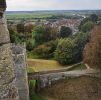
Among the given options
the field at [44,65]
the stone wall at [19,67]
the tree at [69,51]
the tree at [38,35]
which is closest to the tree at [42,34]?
the tree at [38,35]

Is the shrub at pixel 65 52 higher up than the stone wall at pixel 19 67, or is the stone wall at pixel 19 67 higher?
the stone wall at pixel 19 67

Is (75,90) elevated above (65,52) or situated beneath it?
situated beneath

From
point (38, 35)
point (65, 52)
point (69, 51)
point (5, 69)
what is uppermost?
point (5, 69)

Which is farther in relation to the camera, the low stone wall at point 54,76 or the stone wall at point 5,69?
the low stone wall at point 54,76

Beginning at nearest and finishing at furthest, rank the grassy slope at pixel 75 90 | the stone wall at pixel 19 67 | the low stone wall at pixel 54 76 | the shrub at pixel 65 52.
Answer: the stone wall at pixel 19 67, the grassy slope at pixel 75 90, the low stone wall at pixel 54 76, the shrub at pixel 65 52

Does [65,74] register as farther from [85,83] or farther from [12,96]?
[12,96]

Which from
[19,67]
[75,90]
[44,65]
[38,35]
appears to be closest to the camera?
[19,67]

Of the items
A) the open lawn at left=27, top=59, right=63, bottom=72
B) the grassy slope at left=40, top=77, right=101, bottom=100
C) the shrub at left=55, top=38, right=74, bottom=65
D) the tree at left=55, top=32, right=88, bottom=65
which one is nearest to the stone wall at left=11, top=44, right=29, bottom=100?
the grassy slope at left=40, top=77, right=101, bottom=100

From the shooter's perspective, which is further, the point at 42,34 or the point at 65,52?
the point at 42,34

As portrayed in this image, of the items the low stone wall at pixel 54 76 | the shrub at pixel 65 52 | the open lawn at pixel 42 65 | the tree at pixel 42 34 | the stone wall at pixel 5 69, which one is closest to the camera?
the stone wall at pixel 5 69

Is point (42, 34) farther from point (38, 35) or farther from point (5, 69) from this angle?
point (5, 69)

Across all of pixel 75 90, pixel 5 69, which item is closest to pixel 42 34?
pixel 75 90

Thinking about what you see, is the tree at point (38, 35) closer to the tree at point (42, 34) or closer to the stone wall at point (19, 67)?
the tree at point (42, 34)
